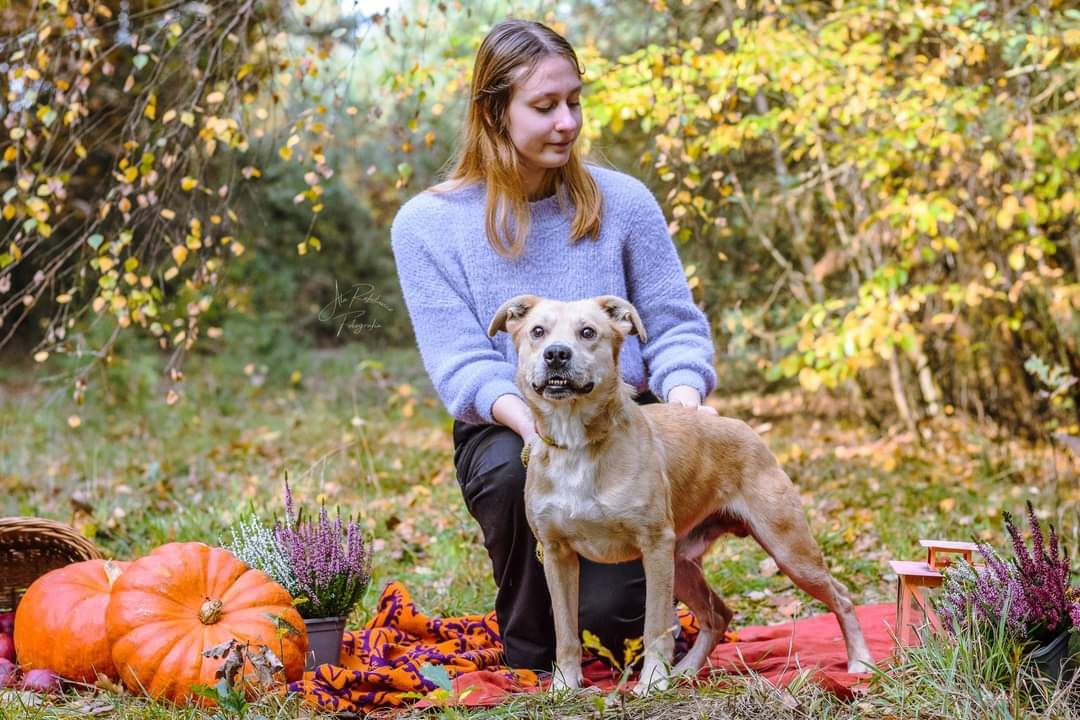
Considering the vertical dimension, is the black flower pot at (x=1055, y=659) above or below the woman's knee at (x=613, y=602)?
above

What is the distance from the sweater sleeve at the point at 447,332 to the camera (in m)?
3.80

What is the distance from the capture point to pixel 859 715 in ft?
9.29

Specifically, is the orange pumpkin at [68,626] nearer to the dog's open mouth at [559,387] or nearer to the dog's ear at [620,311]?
the dog's open mouth at [559,387]

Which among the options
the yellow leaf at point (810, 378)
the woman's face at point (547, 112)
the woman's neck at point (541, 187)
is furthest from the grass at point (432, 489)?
the woman's face at point (547, 112)

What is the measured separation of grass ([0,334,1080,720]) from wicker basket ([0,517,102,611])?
91 centimetres

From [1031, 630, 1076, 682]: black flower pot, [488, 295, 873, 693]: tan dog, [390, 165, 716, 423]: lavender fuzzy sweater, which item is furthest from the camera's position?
[390, 165, 716, 423]: lavender fuzzy sweater

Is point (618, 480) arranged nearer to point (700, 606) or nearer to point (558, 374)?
point (558, 374)

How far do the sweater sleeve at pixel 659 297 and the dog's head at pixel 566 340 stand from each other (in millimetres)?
562

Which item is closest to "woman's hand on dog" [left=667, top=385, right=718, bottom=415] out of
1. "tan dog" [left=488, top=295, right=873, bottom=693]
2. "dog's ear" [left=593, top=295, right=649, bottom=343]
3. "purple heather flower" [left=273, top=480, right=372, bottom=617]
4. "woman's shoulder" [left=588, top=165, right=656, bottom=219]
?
"tan dog" [left=488, top=295, right=873, bottom=693]

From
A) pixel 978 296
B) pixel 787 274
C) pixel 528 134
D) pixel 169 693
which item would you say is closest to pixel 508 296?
pixel 528 134

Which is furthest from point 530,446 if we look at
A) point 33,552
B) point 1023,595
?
point 33,552

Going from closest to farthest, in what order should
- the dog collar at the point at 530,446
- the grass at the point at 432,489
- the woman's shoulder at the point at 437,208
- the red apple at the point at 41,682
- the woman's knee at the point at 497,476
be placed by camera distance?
the grass at the point at 432,489
the dog collar at the point at 530,446
the red apple at the point at 41,682
the woman's knee at the point at 497,476
the woman's shoulder at the point at 437,208

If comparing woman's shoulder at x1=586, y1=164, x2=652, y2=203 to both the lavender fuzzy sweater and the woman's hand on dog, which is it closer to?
the lavender fuzzy sweater

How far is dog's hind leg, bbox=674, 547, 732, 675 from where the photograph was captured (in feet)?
12.4
